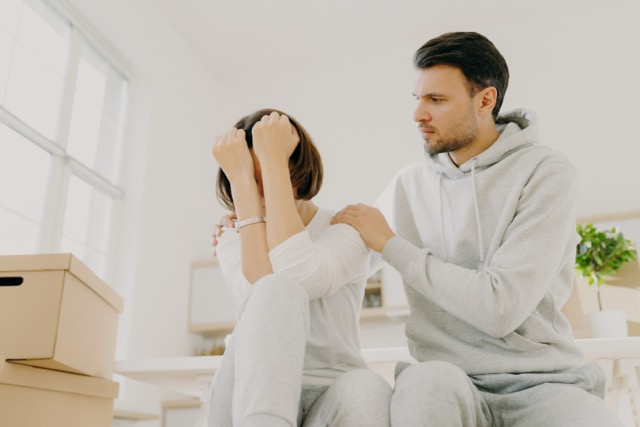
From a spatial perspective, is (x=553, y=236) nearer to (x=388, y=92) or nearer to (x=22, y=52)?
(x=22, y=52)

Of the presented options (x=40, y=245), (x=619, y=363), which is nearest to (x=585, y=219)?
(x=619, y=363)

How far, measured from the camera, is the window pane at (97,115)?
11.2 feet

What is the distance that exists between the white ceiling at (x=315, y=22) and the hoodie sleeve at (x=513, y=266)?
10.0 ft

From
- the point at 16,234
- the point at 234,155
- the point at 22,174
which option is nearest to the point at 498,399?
the point at 234,155

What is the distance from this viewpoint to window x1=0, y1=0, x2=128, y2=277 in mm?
2867

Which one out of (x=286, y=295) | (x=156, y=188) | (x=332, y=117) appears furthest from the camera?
(x=332, y=117)

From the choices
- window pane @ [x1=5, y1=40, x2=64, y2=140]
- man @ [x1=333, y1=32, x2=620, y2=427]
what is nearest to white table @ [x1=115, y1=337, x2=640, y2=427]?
man @ [x1=333, y1=32, x2=620, y2=427]

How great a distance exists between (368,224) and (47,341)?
31.3 inches

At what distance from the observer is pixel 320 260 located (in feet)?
3.71

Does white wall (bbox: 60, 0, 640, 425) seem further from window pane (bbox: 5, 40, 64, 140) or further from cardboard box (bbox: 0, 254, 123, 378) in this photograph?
cardboard box (bbox: 0, 254, 123, 378)

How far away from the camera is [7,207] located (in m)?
2.79

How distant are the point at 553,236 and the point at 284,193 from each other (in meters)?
0.53

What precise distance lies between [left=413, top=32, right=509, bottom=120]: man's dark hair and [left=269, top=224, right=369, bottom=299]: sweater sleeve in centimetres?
52

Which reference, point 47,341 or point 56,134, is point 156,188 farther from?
point 47,341
